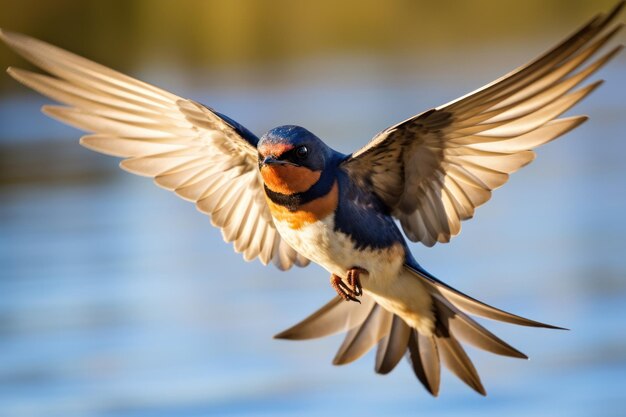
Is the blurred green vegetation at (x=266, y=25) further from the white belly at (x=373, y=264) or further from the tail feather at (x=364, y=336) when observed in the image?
the white belly at (x=373, y=264)

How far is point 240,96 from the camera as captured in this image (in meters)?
16.3

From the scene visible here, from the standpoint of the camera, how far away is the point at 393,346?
6594 mm

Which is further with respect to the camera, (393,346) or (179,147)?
(179,147)

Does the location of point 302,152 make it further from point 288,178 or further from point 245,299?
point 245,299

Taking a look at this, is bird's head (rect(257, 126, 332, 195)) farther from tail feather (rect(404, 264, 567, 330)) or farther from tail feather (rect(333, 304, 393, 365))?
tail feather (rect(333, 304, 393, 365))

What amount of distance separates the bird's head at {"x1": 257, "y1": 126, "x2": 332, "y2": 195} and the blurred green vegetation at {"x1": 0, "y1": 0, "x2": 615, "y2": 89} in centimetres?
A: 1165

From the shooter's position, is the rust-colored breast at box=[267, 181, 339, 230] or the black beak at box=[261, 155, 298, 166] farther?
the rust-colored breast at box=[267, 181, 339, 230]

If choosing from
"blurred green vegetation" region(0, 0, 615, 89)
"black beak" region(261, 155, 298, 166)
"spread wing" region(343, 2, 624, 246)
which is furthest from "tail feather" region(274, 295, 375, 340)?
"blurred green vegetation" region(0, 0, 615, 89)

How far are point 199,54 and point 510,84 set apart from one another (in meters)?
14.1

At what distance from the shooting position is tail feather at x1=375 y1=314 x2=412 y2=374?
6551mm

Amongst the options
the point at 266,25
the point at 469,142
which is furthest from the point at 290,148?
the point at 266,25

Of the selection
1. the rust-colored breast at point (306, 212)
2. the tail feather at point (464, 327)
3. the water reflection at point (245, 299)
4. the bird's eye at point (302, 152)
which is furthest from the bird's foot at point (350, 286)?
the water reflection at point (245, 299)

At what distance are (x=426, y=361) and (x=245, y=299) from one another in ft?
11.6

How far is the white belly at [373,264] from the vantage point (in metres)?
5.75
